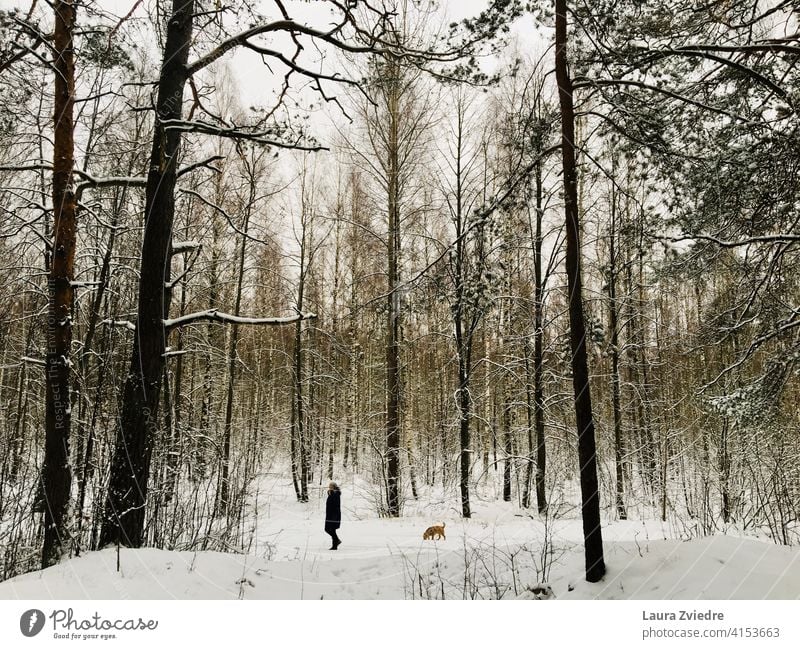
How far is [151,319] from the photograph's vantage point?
14.5 feet

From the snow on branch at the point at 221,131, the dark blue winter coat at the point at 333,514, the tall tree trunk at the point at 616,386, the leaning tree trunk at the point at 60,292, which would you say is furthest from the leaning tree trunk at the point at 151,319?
the tall tree trunk at the point at 616,386

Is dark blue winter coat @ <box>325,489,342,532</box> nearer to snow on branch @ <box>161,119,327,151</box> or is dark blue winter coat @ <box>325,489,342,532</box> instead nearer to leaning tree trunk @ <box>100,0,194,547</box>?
leaning tree trunk @ <box>100,0,194,547</box>

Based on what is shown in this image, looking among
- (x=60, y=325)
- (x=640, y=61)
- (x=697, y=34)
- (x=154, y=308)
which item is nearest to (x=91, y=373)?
(x=60, y=325)

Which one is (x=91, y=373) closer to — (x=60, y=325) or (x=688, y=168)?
(x=60, y=325)

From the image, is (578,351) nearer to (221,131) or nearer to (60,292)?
(221,131)

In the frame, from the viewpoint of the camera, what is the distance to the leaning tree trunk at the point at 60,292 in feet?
14.3

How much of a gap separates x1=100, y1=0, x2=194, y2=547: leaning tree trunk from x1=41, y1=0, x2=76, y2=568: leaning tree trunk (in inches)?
27.1

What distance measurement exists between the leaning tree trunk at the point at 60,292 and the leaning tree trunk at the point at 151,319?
69cm

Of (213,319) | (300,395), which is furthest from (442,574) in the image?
(300,395)

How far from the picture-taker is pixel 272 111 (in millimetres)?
4633

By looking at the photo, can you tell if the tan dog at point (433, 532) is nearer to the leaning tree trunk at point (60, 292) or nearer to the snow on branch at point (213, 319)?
the snow on branch at point (213, 319)

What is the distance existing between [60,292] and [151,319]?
123 cm

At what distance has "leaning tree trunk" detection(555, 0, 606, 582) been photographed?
3830mm

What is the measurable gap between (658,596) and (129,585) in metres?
4.25
